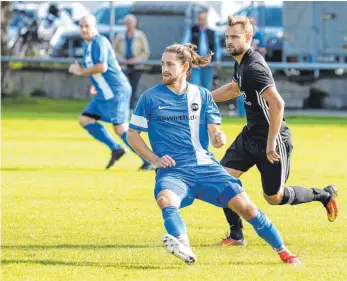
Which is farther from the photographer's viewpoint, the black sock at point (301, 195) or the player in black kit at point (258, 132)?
the black sock at point (301, 195)

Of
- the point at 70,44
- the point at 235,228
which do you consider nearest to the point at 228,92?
the point at 235,228

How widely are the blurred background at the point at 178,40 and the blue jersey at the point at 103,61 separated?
35.1 ft

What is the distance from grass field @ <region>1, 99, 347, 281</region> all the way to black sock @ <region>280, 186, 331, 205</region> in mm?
309

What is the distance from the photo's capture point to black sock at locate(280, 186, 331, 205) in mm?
9164

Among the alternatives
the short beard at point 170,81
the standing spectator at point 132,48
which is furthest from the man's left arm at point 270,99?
the standing spectator at point 132,48

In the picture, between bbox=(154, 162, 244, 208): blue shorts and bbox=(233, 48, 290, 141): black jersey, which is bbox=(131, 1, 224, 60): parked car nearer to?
bbox=(233, 48, 290, 141): black jersey

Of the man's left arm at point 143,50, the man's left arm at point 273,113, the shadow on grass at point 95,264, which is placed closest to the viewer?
the shadow on grass at point 95,264

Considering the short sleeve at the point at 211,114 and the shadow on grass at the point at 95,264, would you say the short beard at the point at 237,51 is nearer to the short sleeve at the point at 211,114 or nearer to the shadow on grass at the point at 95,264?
the short sleeve at the point at 211,114

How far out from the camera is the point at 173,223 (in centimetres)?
772

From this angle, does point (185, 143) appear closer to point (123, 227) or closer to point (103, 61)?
point (123, 227)

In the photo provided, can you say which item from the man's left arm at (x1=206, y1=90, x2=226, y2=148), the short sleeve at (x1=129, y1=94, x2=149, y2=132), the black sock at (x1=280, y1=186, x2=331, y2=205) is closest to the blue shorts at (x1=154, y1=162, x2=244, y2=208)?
the man's left arm at (x1=206, y1=90, x2=226, y2=148)

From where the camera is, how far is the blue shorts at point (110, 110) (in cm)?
1475

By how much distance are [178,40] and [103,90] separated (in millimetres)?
13745

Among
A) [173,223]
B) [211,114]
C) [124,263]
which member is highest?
[211,114]
